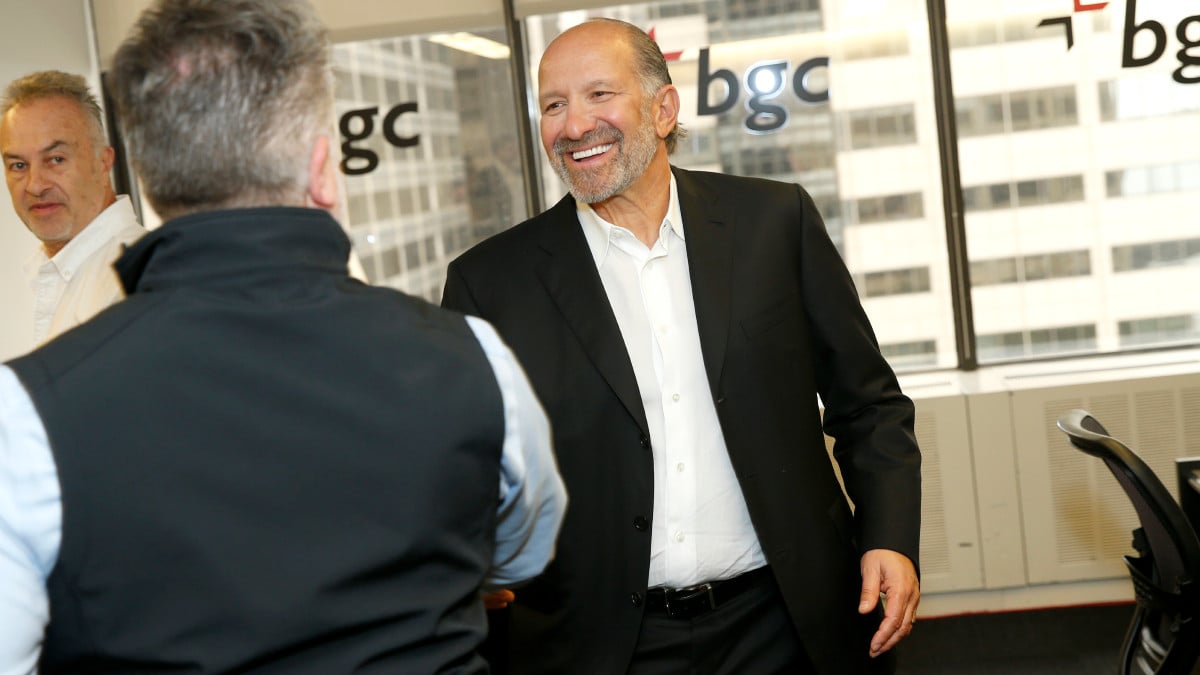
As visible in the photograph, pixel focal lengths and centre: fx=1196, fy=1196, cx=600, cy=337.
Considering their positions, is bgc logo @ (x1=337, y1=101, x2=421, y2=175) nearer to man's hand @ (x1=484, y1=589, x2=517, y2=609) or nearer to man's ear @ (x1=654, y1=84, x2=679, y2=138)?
man's ear @ (x1=654, y1=84, x2=679, y2=138)

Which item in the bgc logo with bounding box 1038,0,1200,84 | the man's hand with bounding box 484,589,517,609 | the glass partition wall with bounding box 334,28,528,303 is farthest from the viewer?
the glass partition wall with bounding box 334,28,528,303

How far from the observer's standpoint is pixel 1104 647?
4.29m

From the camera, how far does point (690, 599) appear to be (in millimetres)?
1937

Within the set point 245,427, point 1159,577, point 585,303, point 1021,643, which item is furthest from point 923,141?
point 245,427

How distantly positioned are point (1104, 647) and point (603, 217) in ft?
10.0

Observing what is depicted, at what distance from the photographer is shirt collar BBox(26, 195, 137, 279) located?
284 cm

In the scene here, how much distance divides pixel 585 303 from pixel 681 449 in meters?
0.30

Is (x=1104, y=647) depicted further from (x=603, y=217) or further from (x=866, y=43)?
(x=603, y=217)

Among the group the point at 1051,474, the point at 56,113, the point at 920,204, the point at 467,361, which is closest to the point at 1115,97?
the point at 920,204

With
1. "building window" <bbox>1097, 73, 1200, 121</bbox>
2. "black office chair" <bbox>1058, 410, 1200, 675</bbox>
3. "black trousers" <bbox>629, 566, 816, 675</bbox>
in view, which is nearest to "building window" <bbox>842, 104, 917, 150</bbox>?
"building window" <bbox>1097, 73, 1200, 121</bbox>

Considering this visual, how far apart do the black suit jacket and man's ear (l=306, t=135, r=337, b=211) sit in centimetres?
96

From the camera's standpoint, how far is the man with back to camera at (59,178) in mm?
2855

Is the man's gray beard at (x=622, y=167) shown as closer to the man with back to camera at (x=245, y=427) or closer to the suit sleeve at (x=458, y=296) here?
the suit sleeve at (x=458, y=296)

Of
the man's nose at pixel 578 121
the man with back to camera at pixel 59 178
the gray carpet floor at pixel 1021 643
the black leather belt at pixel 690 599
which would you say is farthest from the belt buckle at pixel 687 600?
the gray carpet floor at pixel 1021 643
